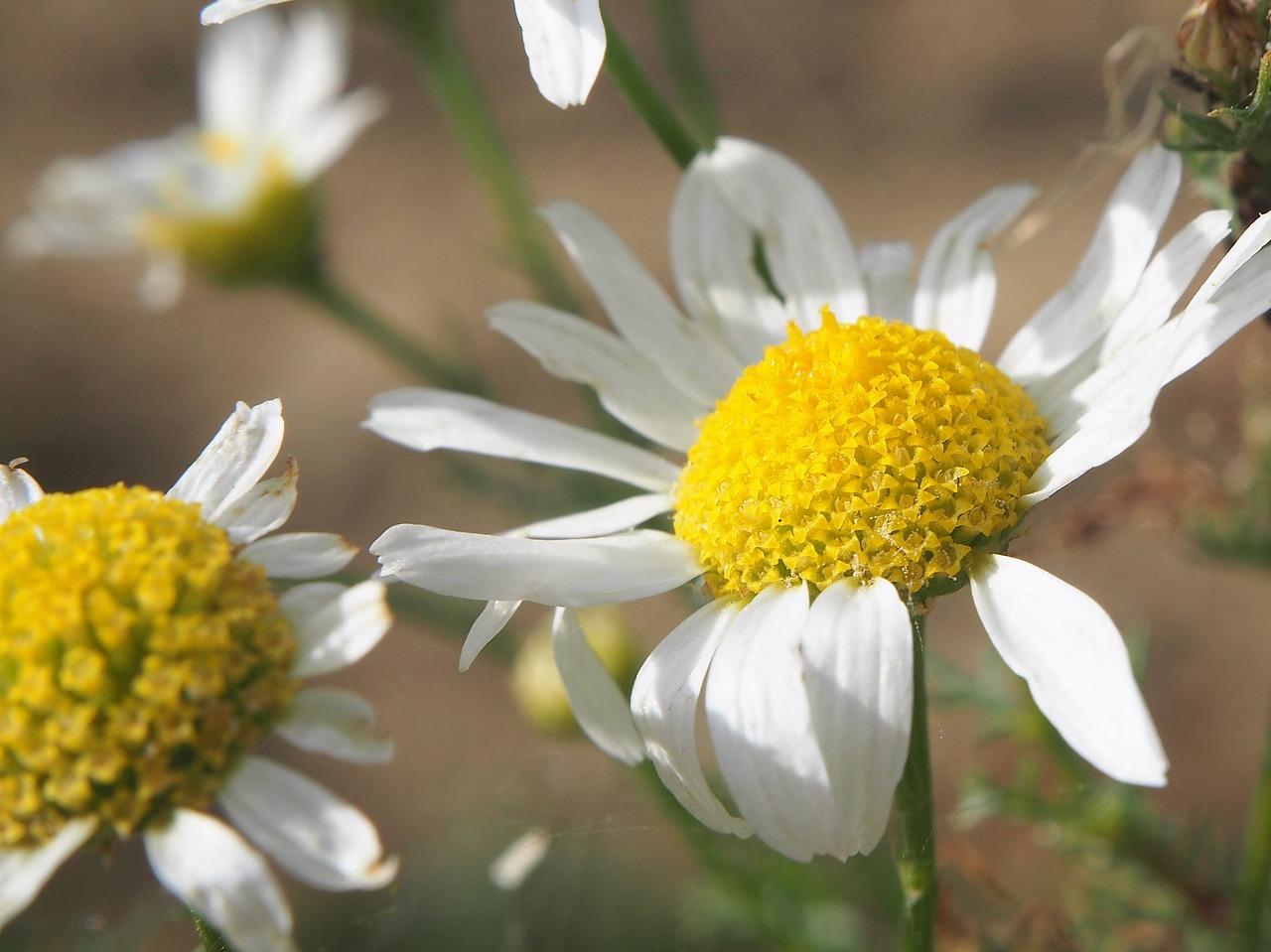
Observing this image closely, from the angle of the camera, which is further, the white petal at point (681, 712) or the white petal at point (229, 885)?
the white petal at point (681, 712)

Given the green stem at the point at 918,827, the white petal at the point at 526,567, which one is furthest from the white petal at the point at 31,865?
the green stem at the point at 918,827

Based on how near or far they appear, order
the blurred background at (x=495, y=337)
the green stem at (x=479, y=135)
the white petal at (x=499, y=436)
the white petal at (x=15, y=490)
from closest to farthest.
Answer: the white petal at (x=15, y=490) → the white petal at (x=499, y=436) → the green stem at (x=479, y=135) → the blurred background at (x=495, y=337)

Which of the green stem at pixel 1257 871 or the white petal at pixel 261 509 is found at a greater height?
the white petal at pixel 261 509

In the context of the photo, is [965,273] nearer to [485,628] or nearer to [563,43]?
[563,43]

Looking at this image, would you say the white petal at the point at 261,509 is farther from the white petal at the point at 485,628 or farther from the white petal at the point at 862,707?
the white petal at the point at 862,707

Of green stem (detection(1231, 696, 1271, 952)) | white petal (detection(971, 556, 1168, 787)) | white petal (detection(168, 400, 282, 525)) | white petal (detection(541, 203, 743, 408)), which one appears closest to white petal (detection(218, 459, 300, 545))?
white petal (detection(168, 400, 282, 525))

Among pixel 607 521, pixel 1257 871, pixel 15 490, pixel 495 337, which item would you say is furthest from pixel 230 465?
pixel 495 337

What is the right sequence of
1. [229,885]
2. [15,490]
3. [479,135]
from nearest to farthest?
[229,885], [15,490], [479,135]

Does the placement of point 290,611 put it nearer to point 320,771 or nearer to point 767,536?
point 767,536
